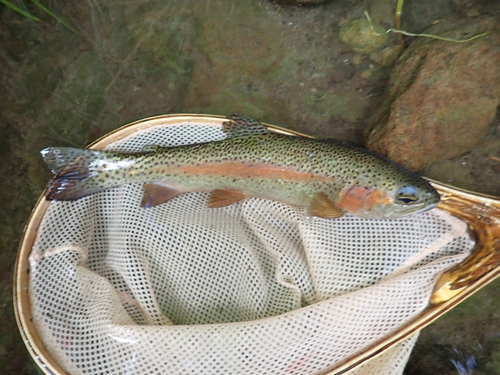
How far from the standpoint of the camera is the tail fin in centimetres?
220

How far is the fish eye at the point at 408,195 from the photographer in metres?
2.06

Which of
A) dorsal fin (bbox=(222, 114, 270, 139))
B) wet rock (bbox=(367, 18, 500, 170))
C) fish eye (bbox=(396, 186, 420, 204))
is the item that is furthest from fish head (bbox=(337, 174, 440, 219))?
dorsal fin (bbox=(222, 114, 270, 139))

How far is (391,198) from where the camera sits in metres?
2.10

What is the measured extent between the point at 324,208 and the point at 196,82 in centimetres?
144

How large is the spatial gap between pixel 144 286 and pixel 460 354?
87.6 inches

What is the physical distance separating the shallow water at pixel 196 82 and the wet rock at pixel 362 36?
2.0 inches

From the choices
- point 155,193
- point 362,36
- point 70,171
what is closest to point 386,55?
point 362,36

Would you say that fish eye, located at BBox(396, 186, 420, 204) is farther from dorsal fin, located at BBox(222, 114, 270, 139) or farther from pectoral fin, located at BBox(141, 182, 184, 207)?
pectoral fin, located at BBox(141, 182, 184, 207)

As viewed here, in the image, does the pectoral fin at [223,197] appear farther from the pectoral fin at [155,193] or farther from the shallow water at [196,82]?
the shallow water at [196,82]

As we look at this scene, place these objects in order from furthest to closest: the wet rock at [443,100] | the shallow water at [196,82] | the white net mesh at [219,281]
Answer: the shallow water at [196,82], the wet rock at [443,100], the white net mesh at [219,281]

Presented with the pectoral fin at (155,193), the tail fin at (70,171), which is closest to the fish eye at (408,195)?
the pectoral fin at (155,193)

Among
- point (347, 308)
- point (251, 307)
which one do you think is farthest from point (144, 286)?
point (347, 308)

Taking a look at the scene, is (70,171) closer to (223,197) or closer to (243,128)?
(223,197)

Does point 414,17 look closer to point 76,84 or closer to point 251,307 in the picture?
point 251,307
